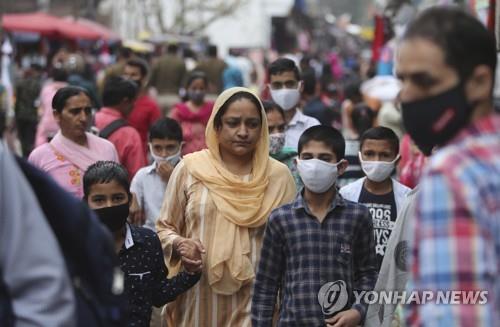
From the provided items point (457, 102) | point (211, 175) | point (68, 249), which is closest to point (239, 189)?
point (211, 175)

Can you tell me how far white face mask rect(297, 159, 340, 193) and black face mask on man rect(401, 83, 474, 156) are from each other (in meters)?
2.48

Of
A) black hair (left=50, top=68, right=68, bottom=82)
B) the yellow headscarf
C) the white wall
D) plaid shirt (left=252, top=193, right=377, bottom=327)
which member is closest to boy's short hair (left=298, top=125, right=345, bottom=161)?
the yellow headscarf

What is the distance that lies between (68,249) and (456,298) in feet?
3.46

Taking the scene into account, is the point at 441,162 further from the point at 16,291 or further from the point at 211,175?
the point at 211,175

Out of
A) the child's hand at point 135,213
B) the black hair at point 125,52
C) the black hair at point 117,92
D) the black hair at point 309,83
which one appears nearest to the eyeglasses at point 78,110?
the child's hand at point 135,213

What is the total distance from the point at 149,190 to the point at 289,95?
1.72m

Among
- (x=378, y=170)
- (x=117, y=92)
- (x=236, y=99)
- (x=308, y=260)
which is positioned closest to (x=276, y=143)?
(x=378, y=170)

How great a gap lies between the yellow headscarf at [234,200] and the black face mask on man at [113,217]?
0.59 metres

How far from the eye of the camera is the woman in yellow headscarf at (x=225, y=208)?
5.48 meters

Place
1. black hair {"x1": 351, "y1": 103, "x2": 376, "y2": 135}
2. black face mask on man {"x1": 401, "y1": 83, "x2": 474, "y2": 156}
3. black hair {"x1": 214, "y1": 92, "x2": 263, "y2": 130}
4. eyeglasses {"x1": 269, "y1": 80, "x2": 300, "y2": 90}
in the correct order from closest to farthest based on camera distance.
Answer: black face mask on man {"x1": 401, "y1": 83, "x2": 474, "y2": 156}, black hair {"x1": 214, "y1": 92, "x2": 263, "y2": 130}, eyeglasses {"x1": 269, "y1": 80, "x2": 300, "y2": 90}, black hair {"x1": 351, "y1": 103, "x2": 376, "y2": 135}

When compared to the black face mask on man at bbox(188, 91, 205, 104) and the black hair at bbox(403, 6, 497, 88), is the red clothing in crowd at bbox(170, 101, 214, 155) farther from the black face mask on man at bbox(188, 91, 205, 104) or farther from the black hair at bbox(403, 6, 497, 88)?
the black hair at bbox(403, 6, 497, 88)

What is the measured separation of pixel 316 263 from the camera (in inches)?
198

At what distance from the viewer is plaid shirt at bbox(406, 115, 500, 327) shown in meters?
2.51

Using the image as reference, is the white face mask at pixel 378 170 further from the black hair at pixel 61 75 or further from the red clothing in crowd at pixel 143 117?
the black hair at pixel 61 75
